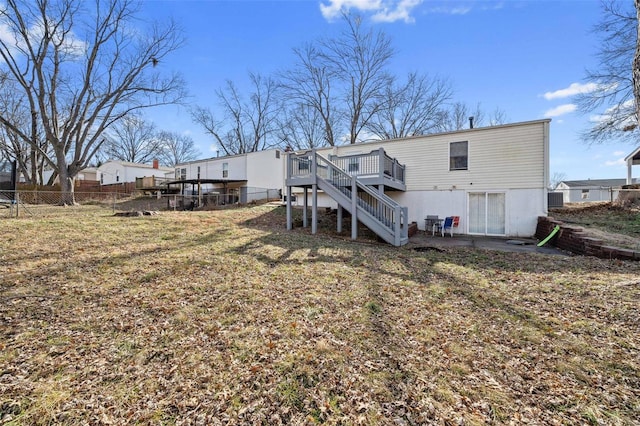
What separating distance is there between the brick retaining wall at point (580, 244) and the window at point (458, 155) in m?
3.55

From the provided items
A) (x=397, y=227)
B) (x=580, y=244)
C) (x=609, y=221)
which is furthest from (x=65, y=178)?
(x=609, y=221)

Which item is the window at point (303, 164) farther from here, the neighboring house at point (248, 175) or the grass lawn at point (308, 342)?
the neighboring house at point (248, 175)

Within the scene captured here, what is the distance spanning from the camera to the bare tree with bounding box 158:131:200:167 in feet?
152

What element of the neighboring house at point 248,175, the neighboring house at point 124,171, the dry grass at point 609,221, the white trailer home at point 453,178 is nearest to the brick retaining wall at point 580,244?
the dry grass at point 609,221

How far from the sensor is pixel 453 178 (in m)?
11.8

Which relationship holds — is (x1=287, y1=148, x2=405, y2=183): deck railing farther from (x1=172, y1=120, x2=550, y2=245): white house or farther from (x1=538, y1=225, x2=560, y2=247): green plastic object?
(x1=538, y1=225, x2=560, y2=247): green plastic object

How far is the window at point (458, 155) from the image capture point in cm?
1158

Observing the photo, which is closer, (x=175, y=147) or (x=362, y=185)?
(x=362, y=185)

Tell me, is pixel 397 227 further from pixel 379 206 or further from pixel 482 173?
pixel 482 173

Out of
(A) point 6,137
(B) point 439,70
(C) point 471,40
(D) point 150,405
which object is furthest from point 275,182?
(A) point 6,137

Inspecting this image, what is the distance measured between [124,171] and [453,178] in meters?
37.9

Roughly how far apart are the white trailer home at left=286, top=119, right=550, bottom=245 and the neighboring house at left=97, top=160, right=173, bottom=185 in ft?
97.8

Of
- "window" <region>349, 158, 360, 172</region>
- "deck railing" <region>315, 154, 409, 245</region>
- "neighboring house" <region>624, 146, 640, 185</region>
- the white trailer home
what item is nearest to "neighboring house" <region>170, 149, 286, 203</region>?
"window" <region>349, 158, 360, 172</region>

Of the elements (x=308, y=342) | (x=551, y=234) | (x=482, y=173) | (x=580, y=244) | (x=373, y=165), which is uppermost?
(x=373, y=165)
